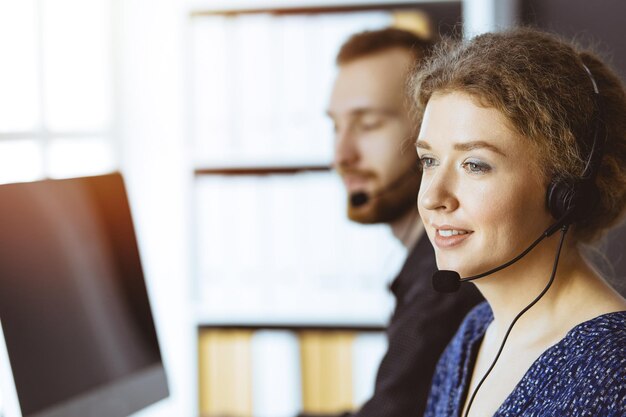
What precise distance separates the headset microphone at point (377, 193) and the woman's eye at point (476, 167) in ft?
2.69

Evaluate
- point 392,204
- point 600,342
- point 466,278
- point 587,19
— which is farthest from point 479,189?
point 587,19

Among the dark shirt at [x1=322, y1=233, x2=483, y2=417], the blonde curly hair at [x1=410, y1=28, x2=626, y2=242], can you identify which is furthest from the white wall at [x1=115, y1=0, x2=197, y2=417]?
the blonde curly hair at [x1=410, y1=28, x2=626, y2=242]

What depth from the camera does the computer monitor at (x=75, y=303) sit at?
3.84 ft

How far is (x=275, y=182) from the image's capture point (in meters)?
2.81

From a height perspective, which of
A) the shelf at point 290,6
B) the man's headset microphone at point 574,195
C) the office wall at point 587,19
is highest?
the shelf at point 290,6

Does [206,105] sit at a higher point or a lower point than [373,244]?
higher

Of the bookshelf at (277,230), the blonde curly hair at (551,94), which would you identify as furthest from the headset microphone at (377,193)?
the blonde curly hair at (551,94)

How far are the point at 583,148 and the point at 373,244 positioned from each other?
5.16ft

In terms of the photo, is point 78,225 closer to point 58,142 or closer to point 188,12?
point 58,142

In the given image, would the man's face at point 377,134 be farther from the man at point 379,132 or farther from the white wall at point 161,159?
the white wall at point 161,159

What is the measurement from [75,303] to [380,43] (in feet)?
3.73

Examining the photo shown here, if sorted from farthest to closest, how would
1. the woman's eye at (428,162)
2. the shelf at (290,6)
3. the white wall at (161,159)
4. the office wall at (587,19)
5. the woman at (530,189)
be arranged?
the white wall at (161,159) → the shelf at (290,6) → the office wall at (587,19) → the woman's eye at (428,162) → the woman at (530,189)

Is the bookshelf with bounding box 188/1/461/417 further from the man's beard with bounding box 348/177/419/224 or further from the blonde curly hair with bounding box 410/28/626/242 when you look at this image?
the blonde curly hair with bounding box 410/28/626/242

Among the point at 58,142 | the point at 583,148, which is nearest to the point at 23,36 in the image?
the point at 58,142
